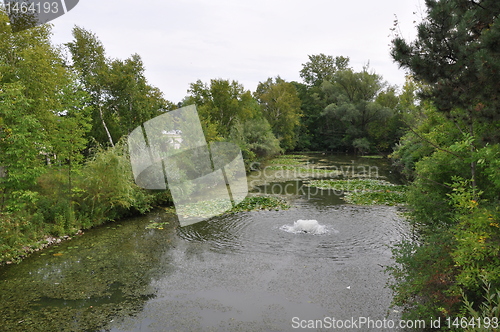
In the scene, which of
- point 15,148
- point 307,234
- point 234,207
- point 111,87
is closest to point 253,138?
point 111,87

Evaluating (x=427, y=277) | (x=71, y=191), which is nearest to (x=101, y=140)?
(x=71, y=191)

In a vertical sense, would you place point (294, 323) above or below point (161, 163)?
below

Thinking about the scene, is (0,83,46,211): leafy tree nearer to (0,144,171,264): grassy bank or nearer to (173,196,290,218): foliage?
(0,144,171,264): grassy bank

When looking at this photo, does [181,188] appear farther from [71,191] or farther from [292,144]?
[292,144]

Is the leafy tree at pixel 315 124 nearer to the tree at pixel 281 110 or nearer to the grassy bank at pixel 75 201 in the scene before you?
the tree at pixel 281 110

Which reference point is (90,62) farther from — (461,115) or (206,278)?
(461,115)

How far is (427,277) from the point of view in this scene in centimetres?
485

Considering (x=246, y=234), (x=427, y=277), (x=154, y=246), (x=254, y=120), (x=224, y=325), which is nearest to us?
(x=427, y=277)

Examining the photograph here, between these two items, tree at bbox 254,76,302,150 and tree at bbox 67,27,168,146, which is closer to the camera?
tree at bbox 67,27,168,146

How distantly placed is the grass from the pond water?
121 inches

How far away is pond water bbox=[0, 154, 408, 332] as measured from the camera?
5.79m

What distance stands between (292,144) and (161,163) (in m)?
33.4

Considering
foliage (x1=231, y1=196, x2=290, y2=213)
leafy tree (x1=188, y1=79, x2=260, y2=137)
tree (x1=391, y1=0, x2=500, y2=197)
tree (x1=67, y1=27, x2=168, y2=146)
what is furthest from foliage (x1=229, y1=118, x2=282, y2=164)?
tree (x1=391, y1=0, x2=500, y2=197)

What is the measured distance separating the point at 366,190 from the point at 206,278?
12.8 metres
